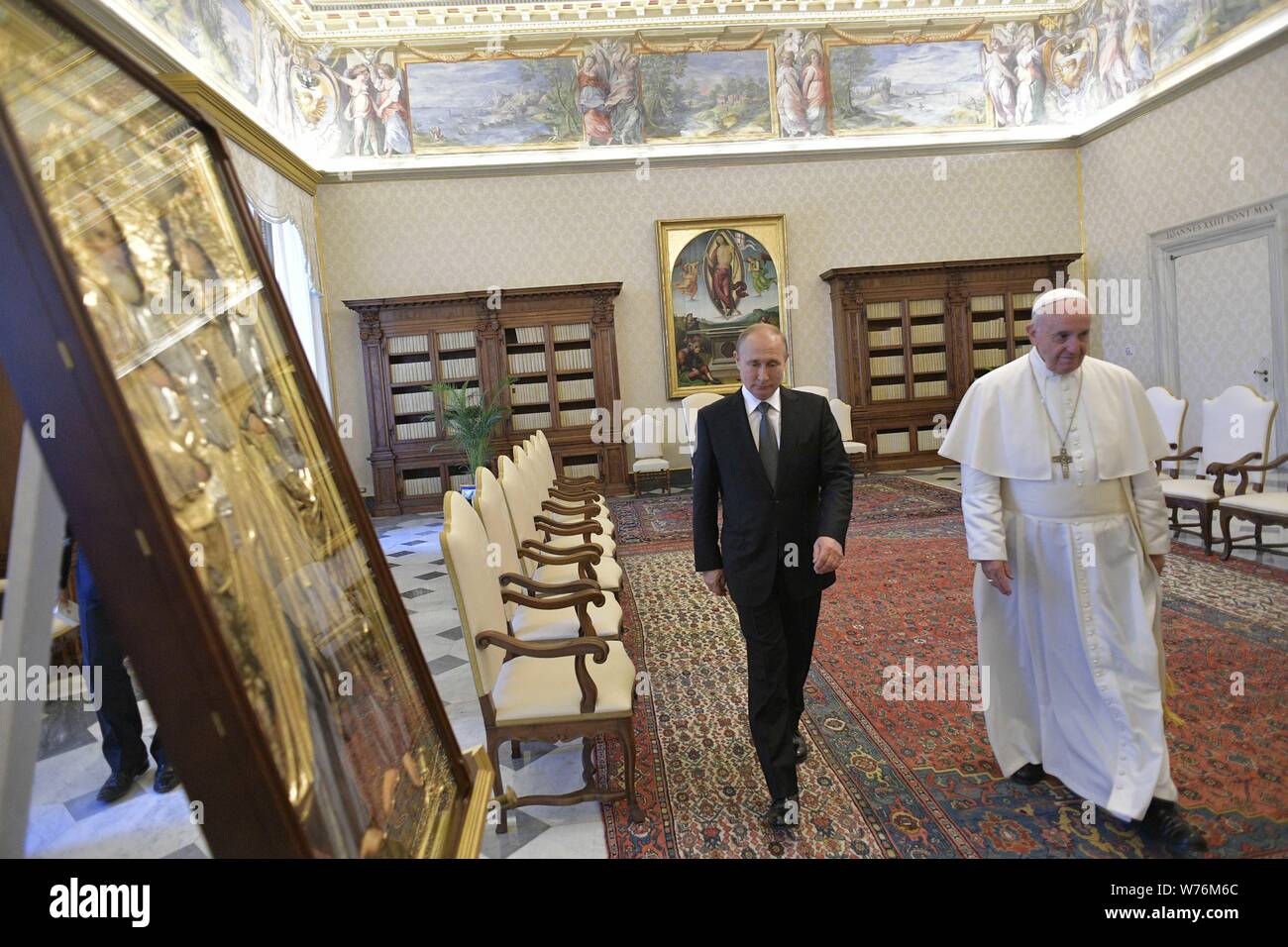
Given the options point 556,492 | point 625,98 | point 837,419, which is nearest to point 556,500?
point 556,492

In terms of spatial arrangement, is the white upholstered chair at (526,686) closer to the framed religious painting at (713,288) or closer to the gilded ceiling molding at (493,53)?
the framed religious painting at (713,288)

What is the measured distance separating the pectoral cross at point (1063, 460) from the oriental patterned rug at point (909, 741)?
3.94ft

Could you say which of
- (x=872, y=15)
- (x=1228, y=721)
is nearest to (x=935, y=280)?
(x=872, y=15)

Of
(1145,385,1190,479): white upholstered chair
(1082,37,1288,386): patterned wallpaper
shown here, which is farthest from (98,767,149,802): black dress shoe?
(1082,37,1288,386): patterned wallpaper

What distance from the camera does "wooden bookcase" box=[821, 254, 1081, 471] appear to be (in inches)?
479

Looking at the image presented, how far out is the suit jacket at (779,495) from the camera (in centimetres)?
291

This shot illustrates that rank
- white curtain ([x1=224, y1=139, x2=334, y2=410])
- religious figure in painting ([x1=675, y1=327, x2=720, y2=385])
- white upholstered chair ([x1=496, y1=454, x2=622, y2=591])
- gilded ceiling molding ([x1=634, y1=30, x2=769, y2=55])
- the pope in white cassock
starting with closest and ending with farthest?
the pope in white cassock < white upholstered chair ([x1=496, y1=454, x2=622, y2=591]) < white curtain ([x1=224, y1=139, x2=334, y2=410]) < gilded ceiling molding ([x1=634, y1=30, x2=769, y2=55]) < religious figure in painting ([x1=675, y1=327, x2=720, y2=385])

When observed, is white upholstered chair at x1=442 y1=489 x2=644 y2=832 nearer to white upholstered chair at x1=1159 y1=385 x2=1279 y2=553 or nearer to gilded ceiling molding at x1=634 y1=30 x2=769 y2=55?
white upholstered chair at x1=1159 y1=385 x2=1279 y2=553

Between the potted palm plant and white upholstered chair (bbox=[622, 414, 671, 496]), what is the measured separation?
1.93 m

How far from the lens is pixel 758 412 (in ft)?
9.93

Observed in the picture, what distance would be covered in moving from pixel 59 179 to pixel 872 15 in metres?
13.8
